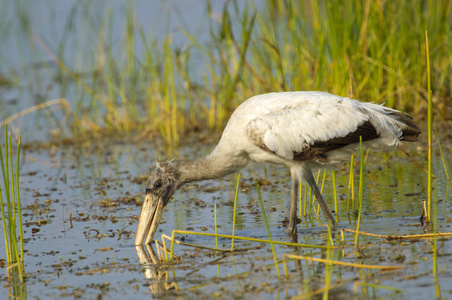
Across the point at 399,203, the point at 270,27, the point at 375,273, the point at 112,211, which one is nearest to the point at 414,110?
the point at 270,27

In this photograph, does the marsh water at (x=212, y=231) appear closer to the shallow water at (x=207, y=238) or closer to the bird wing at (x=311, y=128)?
the shallow water at (x=207, y=238)

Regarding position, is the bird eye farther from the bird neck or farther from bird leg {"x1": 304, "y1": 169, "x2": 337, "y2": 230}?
bird leg {"x1": 304, "y1": 169, "x2": 337, "y2": 230}

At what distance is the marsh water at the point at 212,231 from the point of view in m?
4.31

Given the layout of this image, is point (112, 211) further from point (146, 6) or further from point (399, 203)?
point (146, 6)

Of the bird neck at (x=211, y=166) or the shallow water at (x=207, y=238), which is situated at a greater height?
the bird neck at (x=211, y=166)

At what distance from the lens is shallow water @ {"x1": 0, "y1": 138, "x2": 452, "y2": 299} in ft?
14.2

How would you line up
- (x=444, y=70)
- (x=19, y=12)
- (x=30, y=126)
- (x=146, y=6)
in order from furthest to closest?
(x=146, y=6), (x=19, y=12), (x=30, y=126), (x=444, y=70)

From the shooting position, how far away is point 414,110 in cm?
894

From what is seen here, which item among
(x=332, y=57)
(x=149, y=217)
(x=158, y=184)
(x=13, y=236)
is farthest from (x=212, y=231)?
(x=332, y=57)

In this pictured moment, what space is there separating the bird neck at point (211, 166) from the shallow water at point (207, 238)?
10.2 inches

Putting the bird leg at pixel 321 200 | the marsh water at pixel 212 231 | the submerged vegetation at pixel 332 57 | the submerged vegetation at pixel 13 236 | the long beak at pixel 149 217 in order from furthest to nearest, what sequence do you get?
the submerged vegetation at pixel 332 57 < the long beak at pixel 149 217 < the bird leg at pixel 321 200 < the submerged vegetation at pixel 13 236 < the marsh water at pixel 212 231

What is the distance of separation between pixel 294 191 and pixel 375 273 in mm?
1710

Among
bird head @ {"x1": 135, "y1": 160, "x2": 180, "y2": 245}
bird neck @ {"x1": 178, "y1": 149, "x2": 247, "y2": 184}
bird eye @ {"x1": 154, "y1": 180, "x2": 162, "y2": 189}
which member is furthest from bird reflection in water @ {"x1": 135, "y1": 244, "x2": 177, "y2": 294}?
bird neck @ {"x1": 178, "y1": 149, "x2": 247, "y2": 184}

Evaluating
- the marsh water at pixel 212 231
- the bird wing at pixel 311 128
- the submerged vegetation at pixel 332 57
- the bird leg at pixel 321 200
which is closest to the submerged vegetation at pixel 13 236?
the marsh water at pixel 212 231
